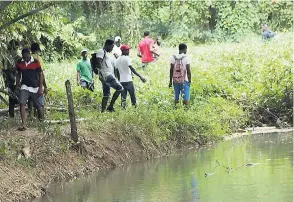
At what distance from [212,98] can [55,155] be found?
564 cm

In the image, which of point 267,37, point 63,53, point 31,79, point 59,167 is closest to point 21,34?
point 31,79

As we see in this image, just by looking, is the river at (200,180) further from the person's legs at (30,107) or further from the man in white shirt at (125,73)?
the man in white shirt at (125,73)

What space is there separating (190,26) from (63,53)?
10.6 m

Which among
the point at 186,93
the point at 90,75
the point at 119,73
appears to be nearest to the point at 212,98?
the point at 186,93

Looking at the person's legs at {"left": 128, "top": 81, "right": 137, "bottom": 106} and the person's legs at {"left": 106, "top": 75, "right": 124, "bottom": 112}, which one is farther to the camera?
the person's legs at {"left": 128, "top": 81, "right": 137, "bottom": 106}

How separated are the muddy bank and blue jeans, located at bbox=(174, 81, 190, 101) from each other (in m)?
1.84

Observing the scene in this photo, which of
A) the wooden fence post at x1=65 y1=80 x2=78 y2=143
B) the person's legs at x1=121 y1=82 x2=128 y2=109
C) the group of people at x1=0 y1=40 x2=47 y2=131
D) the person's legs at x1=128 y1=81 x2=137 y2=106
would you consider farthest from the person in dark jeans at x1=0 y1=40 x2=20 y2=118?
the person's legs at x1=128 y1=81 x2=137 y2=106

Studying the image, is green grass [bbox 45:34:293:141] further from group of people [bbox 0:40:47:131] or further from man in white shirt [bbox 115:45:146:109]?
group of people [bbox 0:40:47:131]

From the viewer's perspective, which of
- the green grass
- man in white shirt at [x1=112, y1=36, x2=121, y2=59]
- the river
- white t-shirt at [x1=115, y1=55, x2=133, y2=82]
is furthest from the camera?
man in white shirt at [x1=112, y1=36, x2=121, y2=59]

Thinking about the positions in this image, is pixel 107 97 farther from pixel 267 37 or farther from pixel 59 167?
pixel 267 37

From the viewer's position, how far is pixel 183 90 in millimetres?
15469

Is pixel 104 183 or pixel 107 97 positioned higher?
pixel 107 97

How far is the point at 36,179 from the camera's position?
36.0 ft

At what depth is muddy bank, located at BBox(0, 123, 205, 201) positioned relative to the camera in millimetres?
10633
